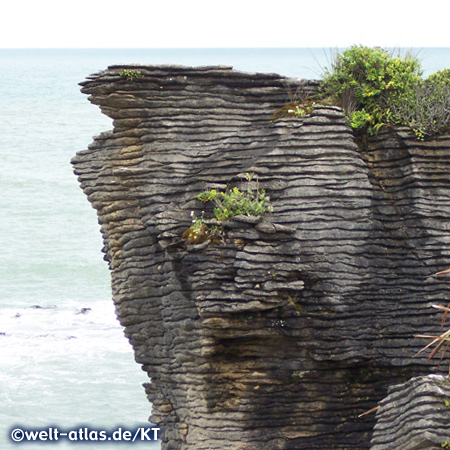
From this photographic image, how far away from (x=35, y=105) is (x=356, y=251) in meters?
81.7

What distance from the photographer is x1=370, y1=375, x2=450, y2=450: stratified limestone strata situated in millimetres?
11742

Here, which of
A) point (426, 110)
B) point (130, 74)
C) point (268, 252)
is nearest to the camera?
point (268, 252)

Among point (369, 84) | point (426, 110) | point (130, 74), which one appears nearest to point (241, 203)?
point (130, 74)

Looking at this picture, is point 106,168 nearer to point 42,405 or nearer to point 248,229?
point 248,229

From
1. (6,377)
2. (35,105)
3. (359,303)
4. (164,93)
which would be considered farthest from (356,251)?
(35,105)

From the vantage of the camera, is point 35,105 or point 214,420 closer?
point 214,420

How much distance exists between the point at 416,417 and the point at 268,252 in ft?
13.8

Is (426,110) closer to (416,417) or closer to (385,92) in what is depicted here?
(385,92)

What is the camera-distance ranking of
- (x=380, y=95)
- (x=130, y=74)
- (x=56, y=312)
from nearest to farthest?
(x=130, y=74) < (x=380, y=95) < (x=56, y=312)

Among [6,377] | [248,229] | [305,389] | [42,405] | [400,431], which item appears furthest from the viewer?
[6,377]

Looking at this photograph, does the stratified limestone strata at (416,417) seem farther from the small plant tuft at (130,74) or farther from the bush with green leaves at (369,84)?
the small plant tuft at (130,74)

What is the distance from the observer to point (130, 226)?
658 inches

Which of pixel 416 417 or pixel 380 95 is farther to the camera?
pixel 380 95

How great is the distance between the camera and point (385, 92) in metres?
16.7
